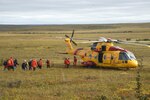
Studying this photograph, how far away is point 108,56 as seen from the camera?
28734mm

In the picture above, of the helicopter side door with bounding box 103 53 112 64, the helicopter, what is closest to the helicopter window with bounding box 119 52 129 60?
the helicopter

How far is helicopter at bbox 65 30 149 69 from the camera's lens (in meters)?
27.7

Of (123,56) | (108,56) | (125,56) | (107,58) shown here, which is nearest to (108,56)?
(108,56)

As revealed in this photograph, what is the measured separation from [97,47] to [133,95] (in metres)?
13.2

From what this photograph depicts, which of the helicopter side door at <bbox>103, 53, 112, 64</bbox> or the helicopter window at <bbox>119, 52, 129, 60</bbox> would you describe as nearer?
the helicopter window at <bbox>119, 52, 129, 60</bbox>

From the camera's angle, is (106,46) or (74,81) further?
(106,46)

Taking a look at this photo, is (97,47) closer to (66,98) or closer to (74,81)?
(74,81)

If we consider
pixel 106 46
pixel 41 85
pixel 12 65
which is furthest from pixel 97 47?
pixel 41 85

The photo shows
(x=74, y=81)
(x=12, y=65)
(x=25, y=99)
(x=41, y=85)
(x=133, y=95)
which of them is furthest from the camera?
(x=12, y=65)

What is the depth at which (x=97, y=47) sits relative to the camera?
96.6ft

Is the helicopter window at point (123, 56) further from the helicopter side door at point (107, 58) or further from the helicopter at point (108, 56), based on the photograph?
the helicopter side door at point (107, 58)

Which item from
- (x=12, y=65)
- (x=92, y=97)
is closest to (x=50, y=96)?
(x=92, y=97)

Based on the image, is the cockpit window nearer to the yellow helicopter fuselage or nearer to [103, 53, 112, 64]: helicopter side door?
the yellow helicopter fuselage

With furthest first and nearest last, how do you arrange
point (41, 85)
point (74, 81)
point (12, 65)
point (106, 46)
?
1. point (106, 46)
2. point (12, 65)
3. point (74, 81)
4. point (41, 85)
